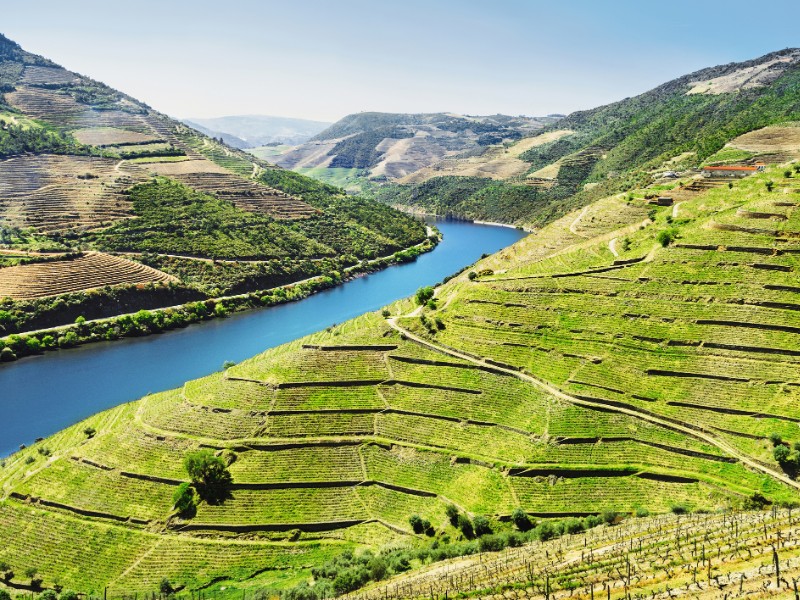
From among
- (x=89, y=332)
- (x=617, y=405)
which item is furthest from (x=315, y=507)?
(x=89, y=332)

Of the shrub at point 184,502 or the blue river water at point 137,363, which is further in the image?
the blue river water at point 137,363

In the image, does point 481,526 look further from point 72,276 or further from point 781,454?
point 72,276

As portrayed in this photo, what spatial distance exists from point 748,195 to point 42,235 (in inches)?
6262

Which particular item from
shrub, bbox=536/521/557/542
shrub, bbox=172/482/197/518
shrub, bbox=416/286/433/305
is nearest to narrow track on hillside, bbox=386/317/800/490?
shrub, bbox=416/286/433/305

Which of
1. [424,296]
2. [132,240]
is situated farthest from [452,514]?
[132,240]

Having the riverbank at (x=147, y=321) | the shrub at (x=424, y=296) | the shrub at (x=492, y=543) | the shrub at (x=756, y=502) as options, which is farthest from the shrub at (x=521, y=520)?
the riverbank at (x=147, y=321)

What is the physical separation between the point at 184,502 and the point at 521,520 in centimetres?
3241

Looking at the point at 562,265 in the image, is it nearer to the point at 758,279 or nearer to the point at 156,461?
the point at 758,279

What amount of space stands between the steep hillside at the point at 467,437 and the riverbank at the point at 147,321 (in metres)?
40.1

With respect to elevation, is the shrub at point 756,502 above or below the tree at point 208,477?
above

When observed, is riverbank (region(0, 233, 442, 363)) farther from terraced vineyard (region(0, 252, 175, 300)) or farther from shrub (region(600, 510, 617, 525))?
shrub (region(600, 510, 617, 525))

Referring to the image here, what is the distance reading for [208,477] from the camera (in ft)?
199

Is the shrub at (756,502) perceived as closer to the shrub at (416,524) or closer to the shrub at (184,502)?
the shrub at (416,524)

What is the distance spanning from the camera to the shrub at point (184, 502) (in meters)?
58.7
